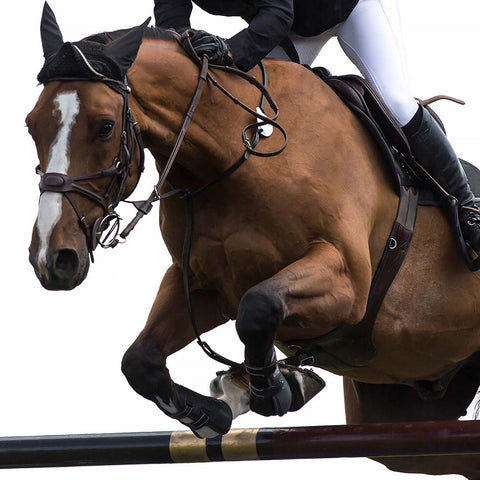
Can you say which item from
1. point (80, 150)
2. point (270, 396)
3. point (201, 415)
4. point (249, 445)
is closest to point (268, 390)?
point (270, 396)

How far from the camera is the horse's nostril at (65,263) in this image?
156 inches

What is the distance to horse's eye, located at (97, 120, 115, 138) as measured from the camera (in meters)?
4.12

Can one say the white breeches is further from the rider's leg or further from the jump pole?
the jump pole

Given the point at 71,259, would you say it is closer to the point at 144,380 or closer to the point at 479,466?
the point at 144,380

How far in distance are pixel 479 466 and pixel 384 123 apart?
199 cm

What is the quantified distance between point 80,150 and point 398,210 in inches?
56.3

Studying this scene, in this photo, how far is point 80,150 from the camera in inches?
161

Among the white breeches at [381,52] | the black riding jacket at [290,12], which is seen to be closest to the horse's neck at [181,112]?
the black riding jacket at [290,12]

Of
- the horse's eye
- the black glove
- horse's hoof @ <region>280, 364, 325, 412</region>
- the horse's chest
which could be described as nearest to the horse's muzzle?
the horse's eye

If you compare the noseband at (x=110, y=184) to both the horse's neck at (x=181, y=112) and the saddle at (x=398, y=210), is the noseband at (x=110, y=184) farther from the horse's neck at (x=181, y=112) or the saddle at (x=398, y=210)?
the saddle at (x=398, y=210)

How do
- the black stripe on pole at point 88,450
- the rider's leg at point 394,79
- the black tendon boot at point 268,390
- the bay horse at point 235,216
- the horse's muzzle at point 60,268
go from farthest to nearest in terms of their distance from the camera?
1. the rider's leg at point 394,79
2. the black stripe on pole at point 88,450
3. the black tendon boot at point 268,390
4. the bay horse at point 235,216
5. the horse's muzzle at point 60,268

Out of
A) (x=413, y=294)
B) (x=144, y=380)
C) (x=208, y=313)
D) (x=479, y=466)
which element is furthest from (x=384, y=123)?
(x=479, y=466)

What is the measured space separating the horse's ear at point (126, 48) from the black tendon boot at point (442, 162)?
1276 millimetres

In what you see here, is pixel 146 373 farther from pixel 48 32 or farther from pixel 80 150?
pixel 48 32
